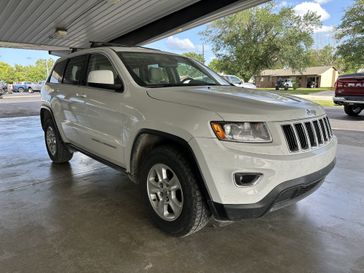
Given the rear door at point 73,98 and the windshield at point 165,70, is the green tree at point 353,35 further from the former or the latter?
the rear door at point 73,98

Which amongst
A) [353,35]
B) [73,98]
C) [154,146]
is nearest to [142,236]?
A: [154,146]

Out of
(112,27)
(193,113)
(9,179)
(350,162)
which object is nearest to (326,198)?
(350,162)

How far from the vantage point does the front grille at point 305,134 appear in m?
2.43

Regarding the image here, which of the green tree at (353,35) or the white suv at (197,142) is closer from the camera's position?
the white suv at (197,142)

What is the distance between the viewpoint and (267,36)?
1286 inches

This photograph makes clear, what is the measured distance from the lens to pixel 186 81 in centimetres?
372

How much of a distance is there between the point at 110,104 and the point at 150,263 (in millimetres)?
1730

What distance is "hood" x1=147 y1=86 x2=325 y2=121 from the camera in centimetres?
238

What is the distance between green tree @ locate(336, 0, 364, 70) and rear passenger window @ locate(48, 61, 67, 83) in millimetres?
30314

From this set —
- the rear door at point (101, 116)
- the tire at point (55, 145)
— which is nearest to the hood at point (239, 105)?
the rear door at point (101, 116)

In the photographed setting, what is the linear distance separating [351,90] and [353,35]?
75.4ft

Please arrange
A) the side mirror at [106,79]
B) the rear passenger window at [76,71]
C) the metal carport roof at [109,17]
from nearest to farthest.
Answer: the side mirror at [106,79], the rear passenger window at [76,71], the metal carport roof at [109,17]

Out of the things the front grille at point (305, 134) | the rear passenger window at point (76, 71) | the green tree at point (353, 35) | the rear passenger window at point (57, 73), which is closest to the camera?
the front grille at point (305, 134)

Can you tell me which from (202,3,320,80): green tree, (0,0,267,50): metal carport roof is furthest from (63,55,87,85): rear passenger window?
(202,3,320,80): green tree
